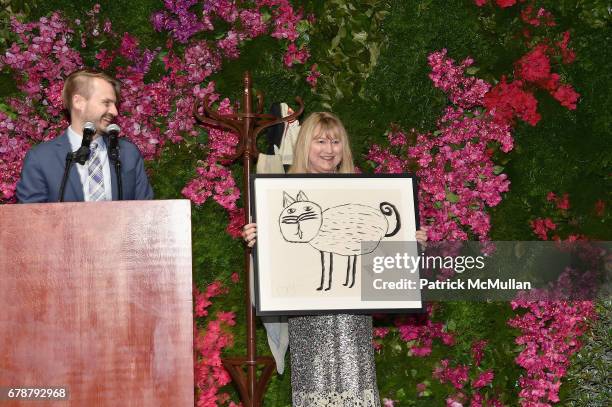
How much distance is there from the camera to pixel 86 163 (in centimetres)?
292

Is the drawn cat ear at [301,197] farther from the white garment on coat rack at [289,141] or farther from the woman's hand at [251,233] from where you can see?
the white garment on coat rack at [289,141]

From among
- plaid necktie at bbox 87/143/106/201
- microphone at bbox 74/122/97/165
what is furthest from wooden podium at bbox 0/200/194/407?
plaid necktie at bbox 87/143/106/201

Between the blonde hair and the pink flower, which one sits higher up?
the blonde hair

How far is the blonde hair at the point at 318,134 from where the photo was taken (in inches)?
133

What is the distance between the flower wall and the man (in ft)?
2.92

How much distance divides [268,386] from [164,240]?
6.83ft

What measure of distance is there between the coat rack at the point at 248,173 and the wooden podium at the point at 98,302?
→ 151 cm

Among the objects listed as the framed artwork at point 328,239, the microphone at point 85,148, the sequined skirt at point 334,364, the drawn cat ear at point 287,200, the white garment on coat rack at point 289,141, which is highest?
the white garment on coat rack at point 289,141

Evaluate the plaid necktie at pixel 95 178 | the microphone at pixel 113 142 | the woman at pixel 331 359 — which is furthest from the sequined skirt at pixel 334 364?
the microphone at pixel 113 142

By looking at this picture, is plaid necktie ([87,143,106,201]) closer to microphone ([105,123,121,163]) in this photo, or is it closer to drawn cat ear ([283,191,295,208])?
microphone ([105,123,121,163])

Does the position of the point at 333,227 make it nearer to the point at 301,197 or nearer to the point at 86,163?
the point at 301,197

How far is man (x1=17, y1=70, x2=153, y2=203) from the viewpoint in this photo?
2902mm

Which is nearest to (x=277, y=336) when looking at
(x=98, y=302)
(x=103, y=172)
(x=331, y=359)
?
(x=331, y=359)

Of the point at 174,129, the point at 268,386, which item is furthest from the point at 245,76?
the point at 268,386
